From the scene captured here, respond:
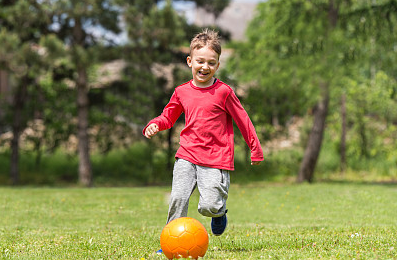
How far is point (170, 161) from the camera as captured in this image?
2352 centimetres

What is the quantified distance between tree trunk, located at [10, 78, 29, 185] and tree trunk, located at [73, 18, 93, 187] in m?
2.53

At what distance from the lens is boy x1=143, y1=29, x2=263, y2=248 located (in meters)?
5.37

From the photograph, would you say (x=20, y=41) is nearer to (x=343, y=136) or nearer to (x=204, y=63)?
(x=204, y=63)

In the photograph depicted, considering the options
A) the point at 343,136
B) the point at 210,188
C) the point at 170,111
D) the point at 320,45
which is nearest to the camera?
the point at 210,188

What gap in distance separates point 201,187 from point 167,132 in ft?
58.0

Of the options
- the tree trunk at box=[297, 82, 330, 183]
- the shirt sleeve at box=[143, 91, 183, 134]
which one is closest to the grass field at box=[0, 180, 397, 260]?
the shirt sleeve at box=[143, 91, 183, 134]

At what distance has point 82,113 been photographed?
2092cm

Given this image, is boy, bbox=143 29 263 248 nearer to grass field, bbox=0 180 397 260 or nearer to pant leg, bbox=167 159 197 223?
pant leg, bbox=167 159 197 223

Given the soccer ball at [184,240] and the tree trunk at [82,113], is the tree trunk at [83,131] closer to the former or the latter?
the tree trunk at [82,113]

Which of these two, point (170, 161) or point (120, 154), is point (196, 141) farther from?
point (120, 154)

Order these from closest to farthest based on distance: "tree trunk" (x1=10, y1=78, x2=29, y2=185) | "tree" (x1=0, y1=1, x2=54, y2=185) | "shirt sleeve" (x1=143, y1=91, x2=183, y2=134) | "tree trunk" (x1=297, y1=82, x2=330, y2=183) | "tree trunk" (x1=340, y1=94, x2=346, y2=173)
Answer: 1. "shirt sleeve" (x1=143, y1=91, x2=183, y2=134)
2. "tree" (x1=0, y1=1, x2=54, y2=185)
3. "tree trunk" (x1=297, y1=82, x2=330, y2=183)
4. "tree trunk" (x1=10, y1=78, x2=29, y2=185)
5. "tree trunk" (x1=340, y1=94, x2=346, y2=173)

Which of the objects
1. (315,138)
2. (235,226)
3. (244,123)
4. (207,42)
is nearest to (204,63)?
(207,42)

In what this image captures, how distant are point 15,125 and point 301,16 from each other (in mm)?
12016

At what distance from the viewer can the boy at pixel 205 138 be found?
17.6 ft
